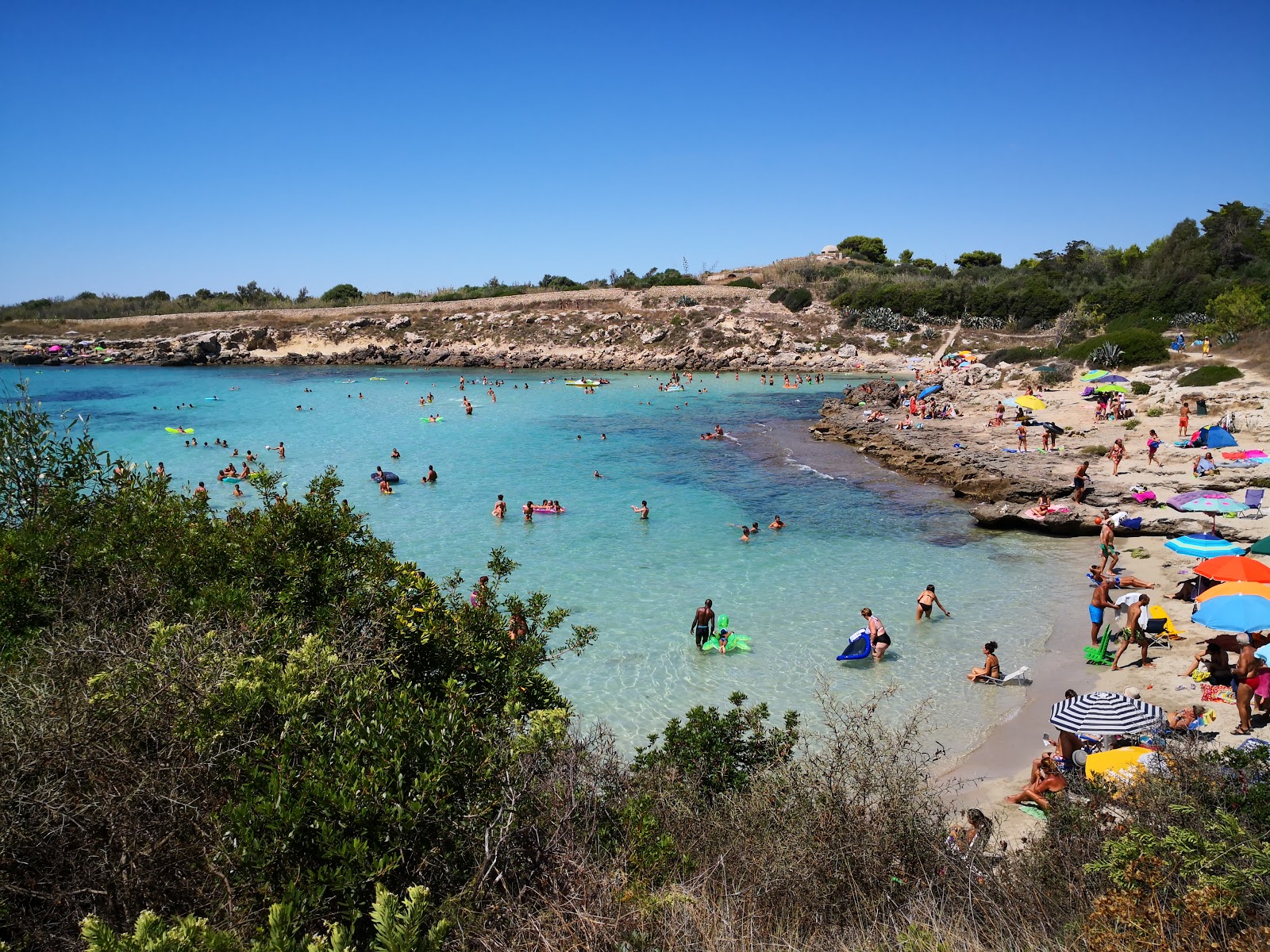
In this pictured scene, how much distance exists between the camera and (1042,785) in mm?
8484

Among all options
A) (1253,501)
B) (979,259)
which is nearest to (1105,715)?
(1253,501)

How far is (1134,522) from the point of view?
18.3 metres

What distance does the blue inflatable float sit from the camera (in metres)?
13.0

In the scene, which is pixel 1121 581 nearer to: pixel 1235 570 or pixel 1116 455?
pixel 1235 570

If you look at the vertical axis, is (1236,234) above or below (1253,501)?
above

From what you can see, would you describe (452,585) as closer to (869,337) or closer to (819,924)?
(819,924)

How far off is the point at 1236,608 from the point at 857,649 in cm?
531

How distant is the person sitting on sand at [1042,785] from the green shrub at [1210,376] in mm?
30751

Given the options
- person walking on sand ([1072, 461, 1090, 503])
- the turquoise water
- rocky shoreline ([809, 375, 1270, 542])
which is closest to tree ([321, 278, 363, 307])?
the turquoise water

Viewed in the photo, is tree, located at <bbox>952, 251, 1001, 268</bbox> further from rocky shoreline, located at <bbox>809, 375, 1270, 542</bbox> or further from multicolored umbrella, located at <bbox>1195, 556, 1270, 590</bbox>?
multicolored umbrella, located at <bbox>1195, 556, 1270, 590</bbox>

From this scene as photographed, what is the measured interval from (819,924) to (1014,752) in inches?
248

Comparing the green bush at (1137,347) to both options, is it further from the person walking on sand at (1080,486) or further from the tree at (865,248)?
the tree at (865,248)

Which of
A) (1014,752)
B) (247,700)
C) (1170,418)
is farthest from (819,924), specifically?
(1170,418)

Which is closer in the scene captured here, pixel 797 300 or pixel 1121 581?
pixel 1121 581
